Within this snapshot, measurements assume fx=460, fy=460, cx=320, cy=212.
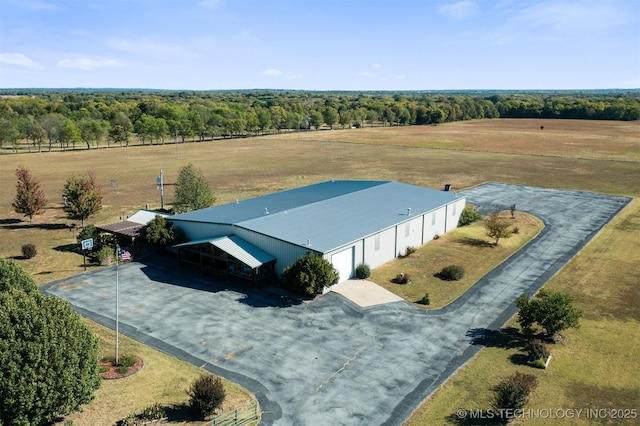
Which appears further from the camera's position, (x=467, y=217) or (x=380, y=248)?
(x=467, y=217)

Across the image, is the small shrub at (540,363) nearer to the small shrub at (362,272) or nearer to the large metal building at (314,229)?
the small shrub at (362,272)

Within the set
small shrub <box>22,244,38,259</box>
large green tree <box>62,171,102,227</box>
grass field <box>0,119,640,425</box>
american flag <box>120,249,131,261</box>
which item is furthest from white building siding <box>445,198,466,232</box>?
small shrub <box>22,244,38,259</box>

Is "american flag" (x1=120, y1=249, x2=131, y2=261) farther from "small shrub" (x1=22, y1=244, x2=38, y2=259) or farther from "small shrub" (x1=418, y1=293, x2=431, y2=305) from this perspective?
"small shrub" (x1=418, y1=293, x2=431, y2=305)

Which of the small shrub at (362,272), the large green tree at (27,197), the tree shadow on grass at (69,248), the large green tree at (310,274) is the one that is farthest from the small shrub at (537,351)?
the large green tree at (27,197)

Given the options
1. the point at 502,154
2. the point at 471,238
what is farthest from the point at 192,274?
the point at 502,154

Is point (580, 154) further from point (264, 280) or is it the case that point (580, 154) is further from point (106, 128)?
point (106, 128)

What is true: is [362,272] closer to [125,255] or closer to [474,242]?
[474,242]

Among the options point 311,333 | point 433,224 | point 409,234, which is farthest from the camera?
point 433,224

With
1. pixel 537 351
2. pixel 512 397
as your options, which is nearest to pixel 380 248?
pixel 537 351
